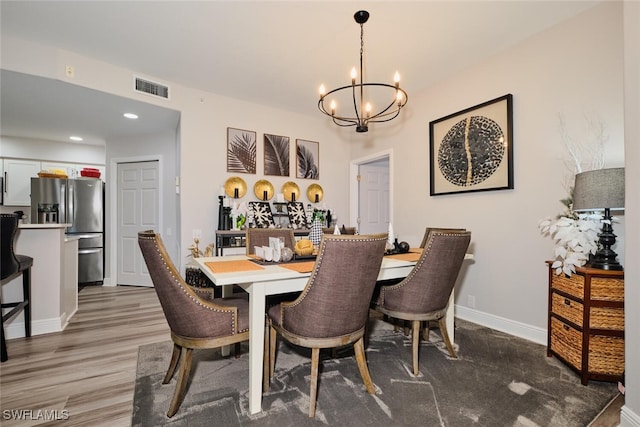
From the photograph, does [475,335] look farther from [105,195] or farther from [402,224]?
[105,195]

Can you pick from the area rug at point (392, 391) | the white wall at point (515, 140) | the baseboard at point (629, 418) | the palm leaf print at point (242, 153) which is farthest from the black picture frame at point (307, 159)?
the baseboard at point (629, 418)

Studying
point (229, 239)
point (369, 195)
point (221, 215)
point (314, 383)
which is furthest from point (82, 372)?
point (369, 195)

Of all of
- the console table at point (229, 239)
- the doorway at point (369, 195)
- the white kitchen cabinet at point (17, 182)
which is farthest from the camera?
the doorway at point (369, 195)

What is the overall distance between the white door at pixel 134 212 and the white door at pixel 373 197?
3.35m

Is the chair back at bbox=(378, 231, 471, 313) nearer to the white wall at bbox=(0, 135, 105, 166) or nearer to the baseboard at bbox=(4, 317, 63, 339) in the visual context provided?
the baseboard at bbox=(4, 317, 63, 339)

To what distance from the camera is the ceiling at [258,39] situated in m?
2.19

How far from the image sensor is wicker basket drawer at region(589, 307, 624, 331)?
1.75 meters

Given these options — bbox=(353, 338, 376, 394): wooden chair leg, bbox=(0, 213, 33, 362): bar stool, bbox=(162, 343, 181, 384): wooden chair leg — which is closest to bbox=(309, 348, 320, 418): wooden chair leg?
bbox=(353, 338, 376, 394): wooden chair leg

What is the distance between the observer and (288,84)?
348 cm

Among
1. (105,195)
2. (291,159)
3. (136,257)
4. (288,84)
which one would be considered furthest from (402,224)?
(105,195)

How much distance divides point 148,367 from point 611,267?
10.6 feet

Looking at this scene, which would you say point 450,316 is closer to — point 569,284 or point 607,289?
point 569,284

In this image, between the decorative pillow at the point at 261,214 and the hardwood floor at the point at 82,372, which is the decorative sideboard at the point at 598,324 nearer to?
the hardwood floor at the point at 82,372

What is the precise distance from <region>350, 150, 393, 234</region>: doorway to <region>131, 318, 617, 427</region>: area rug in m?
2.73
